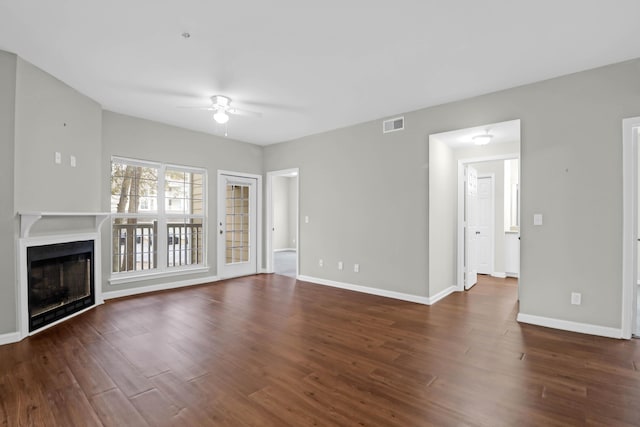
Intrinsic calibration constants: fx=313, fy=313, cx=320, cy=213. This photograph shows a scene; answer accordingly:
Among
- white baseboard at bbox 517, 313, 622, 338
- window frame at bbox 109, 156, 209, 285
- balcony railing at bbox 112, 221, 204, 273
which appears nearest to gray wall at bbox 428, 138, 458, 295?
white baseboard at bbox 517, 313, 622, 338

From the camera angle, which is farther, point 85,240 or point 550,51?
point 85,240

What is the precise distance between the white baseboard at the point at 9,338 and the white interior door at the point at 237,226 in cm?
309

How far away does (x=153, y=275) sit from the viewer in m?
5.04

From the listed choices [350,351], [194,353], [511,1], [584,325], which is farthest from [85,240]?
[584,325]

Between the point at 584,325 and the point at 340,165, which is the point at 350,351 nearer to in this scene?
the point at 584,325

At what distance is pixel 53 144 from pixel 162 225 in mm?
2015

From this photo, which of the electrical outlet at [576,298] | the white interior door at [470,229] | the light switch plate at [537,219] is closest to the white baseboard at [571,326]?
the electrical outlet at [576,298]

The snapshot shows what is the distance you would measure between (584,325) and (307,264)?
398 centimetres

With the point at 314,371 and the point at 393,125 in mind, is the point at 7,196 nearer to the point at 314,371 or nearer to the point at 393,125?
the point at 314,371

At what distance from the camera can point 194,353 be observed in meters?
2.76

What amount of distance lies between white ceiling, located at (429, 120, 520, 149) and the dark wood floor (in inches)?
91.5

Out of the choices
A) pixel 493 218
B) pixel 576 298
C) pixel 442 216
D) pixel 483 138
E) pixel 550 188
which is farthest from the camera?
pixel 493 218

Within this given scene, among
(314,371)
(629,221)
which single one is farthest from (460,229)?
(314,371)

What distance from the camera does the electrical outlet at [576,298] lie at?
3263 mm
